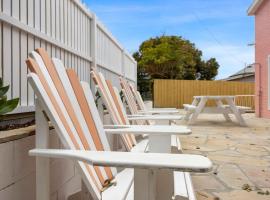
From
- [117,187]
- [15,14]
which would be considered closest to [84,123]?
[117,187]

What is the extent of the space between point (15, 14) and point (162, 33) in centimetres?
2677

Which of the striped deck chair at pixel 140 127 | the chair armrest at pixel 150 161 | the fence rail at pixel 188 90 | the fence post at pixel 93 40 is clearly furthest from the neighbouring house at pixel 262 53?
the chair armrest at pixel 150 161

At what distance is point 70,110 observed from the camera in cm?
156

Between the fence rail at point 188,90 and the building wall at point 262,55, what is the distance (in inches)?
221

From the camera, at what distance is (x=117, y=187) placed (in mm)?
1505

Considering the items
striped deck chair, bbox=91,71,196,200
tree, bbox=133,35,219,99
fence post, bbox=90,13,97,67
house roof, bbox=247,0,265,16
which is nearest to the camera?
striped deck chair, bbox=91,71,196,200

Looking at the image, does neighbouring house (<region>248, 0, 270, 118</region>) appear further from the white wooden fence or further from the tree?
the tree

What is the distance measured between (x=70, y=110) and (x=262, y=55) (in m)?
10.1

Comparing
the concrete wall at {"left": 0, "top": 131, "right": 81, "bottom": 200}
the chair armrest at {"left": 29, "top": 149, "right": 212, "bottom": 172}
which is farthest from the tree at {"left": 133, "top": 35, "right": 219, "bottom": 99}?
the chair armrest at {"left": 29, "top": 149, "right": 212, "bottom": 172}

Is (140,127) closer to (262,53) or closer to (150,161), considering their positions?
(150,161)

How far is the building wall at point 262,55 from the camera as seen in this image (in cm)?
998

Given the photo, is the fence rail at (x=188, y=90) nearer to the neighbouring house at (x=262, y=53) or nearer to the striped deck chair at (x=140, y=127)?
the neighbouring house at (x=262, y=53)

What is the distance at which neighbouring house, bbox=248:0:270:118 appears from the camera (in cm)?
993

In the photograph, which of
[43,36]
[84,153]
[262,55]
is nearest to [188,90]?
[262,55]
